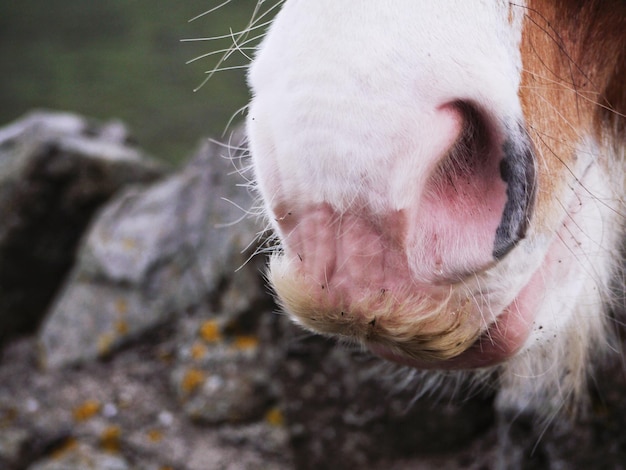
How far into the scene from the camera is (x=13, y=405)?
215cm

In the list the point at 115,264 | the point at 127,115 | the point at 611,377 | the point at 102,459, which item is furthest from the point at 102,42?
the point at 611,377

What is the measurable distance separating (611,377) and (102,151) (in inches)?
78.1

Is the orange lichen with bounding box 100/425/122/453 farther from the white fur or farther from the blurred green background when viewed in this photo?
the blurred green background

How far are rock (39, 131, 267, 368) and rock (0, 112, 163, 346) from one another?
18cm

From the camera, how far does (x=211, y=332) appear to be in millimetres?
2076

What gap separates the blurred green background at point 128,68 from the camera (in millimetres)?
6672

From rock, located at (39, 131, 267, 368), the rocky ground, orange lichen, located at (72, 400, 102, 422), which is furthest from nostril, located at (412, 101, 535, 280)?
orange lichen, located at (72, 400, 102, 422)

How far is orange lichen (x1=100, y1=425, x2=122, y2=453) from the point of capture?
1.98m

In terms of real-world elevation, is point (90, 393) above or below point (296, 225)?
below

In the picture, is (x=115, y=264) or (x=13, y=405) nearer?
(x=13, y=405)

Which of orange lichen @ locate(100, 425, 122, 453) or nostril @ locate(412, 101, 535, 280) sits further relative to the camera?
orange lichen @ locate(100, 425, 122, 453)

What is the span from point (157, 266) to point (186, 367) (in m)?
0.39

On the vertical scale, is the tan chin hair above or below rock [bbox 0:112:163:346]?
above

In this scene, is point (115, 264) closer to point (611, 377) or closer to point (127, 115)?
point (611, 377)
